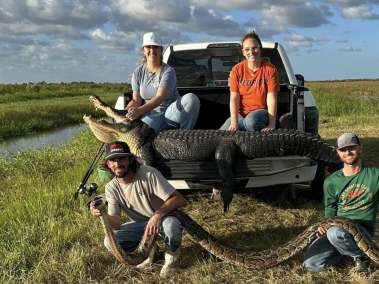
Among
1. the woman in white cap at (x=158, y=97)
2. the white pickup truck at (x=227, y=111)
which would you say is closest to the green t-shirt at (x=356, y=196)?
the white pickup truck at (x=227, y=111)

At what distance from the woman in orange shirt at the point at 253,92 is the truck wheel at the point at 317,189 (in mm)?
863

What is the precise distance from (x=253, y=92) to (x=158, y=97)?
3.61 ft

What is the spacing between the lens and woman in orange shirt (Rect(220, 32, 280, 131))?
13.4ft

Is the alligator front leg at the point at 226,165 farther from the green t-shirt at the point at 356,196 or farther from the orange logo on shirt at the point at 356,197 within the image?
the orange logo on shirt at the point at 356,197

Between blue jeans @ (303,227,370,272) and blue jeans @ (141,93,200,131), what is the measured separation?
1.96m

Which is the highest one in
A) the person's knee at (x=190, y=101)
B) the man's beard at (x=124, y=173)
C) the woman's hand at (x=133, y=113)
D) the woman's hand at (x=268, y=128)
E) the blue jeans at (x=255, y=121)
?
the person's knee at (x=190, y=101)

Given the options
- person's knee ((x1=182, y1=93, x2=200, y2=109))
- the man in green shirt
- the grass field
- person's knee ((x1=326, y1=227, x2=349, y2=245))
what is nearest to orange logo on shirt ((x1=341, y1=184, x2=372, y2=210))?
the man in green shirt

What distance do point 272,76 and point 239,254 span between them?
2.08 metres

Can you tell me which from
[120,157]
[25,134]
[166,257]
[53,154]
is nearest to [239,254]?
[166,257]

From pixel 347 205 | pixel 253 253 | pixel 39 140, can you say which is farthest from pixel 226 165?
pixel 39 140

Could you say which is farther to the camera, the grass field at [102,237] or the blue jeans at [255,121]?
the blue jeans at [255,121]

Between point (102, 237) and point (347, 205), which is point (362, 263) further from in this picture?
point (102, 237)

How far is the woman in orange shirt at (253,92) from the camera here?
4074 mm

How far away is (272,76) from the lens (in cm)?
418
